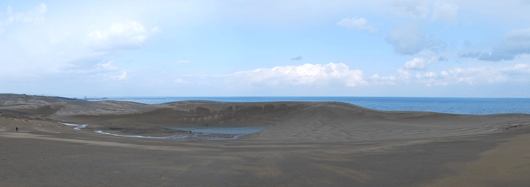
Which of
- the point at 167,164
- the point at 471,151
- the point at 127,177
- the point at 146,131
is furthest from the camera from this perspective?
the point at 146,131

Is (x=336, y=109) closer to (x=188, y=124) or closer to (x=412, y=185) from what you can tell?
(x=188, y=124)

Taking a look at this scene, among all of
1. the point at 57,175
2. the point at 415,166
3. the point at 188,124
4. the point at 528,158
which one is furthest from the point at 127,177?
the point at 188,124

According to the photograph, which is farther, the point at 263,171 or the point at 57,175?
the point at 263,171

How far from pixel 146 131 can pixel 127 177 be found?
14.8 m

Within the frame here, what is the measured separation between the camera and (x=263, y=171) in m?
5.46

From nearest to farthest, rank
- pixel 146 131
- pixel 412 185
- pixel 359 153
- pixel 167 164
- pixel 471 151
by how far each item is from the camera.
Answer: pixel 412 185 < pixel 167 164 < pixel 471 151 < pixel 359 153 < pixel 146 131

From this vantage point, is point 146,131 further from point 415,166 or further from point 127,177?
point 415,166

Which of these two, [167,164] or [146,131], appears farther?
[146,131]

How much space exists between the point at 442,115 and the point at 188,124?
67.5ft

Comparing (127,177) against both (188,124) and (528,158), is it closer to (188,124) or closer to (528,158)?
(528,158)

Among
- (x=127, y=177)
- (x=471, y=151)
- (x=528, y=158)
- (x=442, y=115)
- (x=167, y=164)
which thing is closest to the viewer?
(x=127, y=177)

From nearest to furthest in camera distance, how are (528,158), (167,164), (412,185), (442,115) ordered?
(412,185), (528,158), (167,164), (442,115)

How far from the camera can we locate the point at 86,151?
281 inches

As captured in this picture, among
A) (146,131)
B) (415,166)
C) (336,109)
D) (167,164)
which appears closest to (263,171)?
(167,164)
